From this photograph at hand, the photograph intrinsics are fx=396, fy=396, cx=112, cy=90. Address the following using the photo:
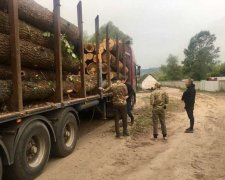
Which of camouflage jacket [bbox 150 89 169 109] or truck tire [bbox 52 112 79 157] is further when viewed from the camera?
camouflage jacket [bbox 150 89 169 109]

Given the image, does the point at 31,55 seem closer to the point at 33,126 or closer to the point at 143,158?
the point at 33,126

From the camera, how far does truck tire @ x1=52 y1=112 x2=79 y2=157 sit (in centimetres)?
814

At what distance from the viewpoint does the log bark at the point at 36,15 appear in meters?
7.22

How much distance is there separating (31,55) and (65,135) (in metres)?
2.19

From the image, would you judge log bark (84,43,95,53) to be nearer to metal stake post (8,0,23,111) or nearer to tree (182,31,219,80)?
metal stake post (8,0,23,111)

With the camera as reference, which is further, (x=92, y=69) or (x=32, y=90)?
(x=92, y=69)

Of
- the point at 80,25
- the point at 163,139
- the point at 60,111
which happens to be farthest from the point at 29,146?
the point at 163,139

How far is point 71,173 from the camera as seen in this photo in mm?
7207

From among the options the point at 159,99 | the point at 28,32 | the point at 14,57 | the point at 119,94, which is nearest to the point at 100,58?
the point at 119,94

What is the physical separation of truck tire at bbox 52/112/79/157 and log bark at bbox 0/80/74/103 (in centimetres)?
58

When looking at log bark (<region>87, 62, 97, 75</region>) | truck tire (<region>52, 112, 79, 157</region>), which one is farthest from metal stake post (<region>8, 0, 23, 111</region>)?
log bark (<region>87, 62, 97, 75</region>)

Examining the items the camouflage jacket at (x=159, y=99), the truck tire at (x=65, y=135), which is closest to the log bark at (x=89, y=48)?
the camouflage jacket at (x=159, y=99)

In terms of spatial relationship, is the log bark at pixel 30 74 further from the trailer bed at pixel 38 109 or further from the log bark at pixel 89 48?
the log bark at pixel 89 48

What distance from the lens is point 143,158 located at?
27.3ft
